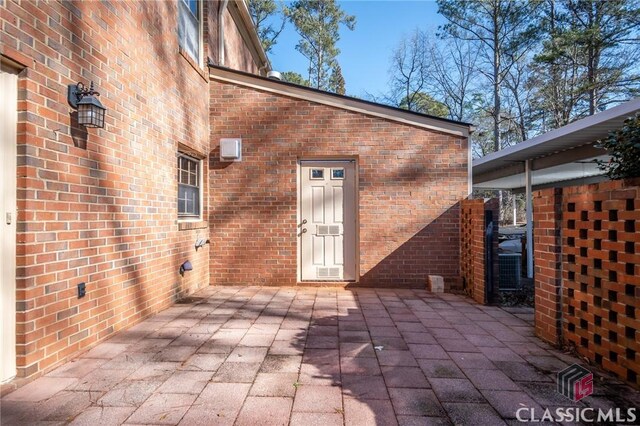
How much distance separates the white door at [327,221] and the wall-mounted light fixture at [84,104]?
3.36 metres

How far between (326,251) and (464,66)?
56.8ft

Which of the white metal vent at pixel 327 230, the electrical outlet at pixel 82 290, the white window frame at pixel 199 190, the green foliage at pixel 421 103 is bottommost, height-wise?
the electrical outlet at pixel 82 290

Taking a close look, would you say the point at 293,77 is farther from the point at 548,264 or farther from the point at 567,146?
the point at 548,264

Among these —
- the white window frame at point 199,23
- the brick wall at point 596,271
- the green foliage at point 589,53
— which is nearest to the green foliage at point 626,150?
the brick wall at point 596,271

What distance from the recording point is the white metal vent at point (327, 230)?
571 centimetres

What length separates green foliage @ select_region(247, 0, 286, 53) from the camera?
16.1 m

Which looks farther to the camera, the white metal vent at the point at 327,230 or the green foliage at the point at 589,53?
the green foliage at the point at 589,53

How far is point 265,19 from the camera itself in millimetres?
16703

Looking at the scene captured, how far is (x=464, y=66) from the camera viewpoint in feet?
59.4

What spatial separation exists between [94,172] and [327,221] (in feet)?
11.7

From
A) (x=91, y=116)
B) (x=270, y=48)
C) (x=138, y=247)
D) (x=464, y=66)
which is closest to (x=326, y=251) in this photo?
(x=138, y=247)

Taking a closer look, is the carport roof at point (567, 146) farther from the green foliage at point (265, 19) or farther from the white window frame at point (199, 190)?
the green foliage at point (265, 19)

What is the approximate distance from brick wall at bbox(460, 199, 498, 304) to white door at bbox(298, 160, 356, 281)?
1838 mm

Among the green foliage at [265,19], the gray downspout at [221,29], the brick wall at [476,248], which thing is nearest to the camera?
the brick wall at [476,248]
